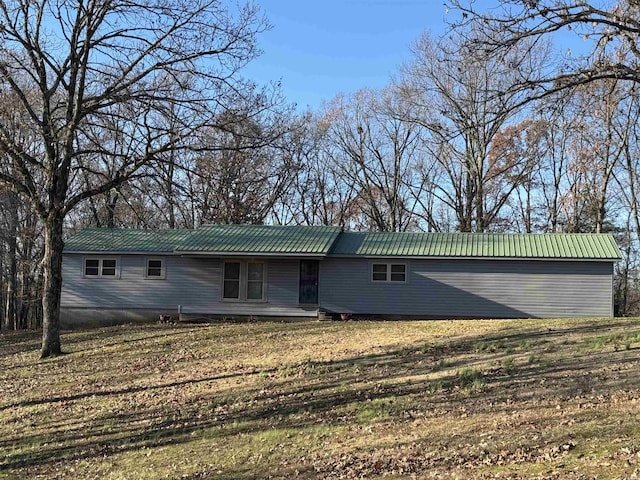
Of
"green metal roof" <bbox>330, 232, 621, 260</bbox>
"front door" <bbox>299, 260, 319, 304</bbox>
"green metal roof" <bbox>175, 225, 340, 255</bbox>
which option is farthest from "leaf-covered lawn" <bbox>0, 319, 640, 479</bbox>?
"front door" <bbox>299, 260, 319, 304</bbox>

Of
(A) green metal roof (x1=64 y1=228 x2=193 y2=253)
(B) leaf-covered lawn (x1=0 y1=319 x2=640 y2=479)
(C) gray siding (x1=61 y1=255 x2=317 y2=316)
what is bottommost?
(B) leaf-covered lawn (x1=0 y1=319 x2=640 y2=479)

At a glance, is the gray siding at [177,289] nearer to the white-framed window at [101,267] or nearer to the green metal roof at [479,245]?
the white-framed window at [101,267]

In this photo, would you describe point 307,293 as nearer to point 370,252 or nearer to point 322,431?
point 370,252

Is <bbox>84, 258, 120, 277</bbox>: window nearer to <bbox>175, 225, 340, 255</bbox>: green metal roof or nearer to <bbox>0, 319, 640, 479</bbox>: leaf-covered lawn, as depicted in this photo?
<bbox>175, 225, 340, 255</bbox>: green metal roof

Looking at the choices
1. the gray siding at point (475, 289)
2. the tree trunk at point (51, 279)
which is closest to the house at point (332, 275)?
the gray siding at point (475, 289)

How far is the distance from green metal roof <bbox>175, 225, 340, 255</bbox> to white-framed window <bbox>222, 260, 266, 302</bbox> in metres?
0.75

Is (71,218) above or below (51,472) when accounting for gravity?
above

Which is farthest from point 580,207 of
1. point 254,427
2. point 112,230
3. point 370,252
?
point 254,427

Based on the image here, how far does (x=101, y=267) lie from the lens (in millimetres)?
22609

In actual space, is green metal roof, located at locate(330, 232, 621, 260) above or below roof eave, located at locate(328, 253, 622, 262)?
above

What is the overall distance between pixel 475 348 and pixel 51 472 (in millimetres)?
7763

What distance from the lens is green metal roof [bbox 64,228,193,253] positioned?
73.4 feet

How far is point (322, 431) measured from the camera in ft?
24.2

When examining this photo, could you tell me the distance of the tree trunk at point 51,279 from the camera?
14625mm
